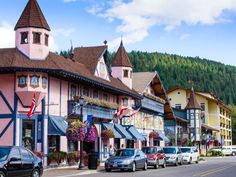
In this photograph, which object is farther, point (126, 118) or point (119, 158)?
point (126, 118)

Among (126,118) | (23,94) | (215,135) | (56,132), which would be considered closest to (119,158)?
(56,132)

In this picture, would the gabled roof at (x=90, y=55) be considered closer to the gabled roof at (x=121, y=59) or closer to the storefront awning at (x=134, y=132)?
the gabled roof at (x=121, y=59)

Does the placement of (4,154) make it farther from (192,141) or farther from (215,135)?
(215,135)

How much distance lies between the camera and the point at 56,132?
3356 centimetres

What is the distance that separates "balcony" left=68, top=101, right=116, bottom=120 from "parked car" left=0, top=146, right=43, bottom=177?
15.1m

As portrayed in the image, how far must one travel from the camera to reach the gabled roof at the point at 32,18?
34812mm

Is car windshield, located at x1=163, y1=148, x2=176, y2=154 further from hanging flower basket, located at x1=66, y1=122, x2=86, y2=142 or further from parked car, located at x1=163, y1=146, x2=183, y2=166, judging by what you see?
hanging flower basket, located at x1=66, y1=122, x2=86, y2=142

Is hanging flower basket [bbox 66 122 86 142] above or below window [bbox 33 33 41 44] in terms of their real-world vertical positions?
below

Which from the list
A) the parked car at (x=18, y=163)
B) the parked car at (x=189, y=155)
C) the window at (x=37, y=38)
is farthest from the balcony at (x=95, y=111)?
the parked car at (x=18, y=163)

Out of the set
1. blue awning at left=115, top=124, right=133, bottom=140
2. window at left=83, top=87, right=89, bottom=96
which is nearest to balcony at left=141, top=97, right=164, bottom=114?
blue awning at left=115, top=124, right=133, bottom=140

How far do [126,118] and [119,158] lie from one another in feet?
60.6

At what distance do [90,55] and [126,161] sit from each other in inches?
618

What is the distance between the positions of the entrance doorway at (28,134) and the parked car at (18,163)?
11781mm

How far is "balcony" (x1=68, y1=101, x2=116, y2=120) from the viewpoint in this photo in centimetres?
3688
